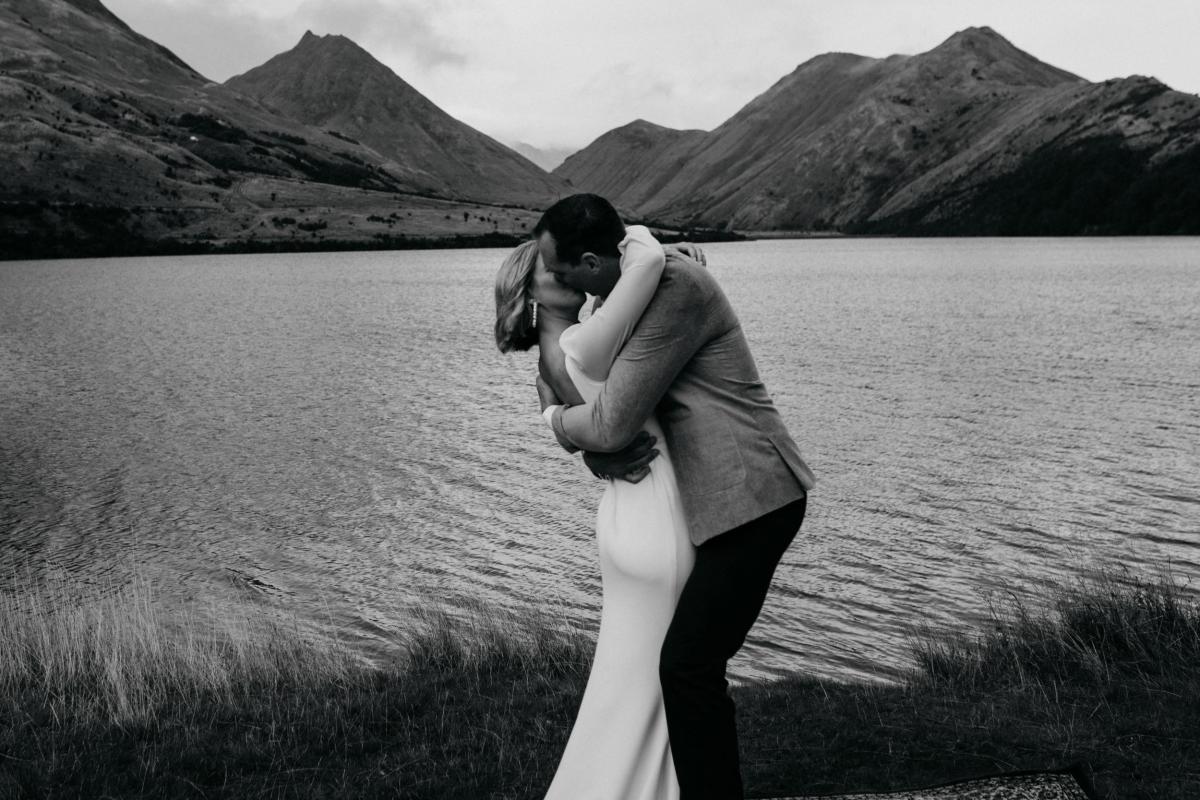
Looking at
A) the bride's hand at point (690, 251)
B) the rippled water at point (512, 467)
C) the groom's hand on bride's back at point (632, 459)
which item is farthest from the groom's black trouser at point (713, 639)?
the rippled water at point (512, 467)

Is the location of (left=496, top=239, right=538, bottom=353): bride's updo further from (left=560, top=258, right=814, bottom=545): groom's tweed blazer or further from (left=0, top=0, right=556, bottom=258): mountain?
(left=0, top=0, right=556, bottom=258): mountain

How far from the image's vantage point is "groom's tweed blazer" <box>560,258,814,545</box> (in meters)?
4.21

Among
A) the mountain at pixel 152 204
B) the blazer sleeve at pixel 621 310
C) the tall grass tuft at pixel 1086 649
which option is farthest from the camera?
the mountain at pixel 152 204

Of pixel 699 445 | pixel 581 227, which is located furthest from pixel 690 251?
pixel 699 445

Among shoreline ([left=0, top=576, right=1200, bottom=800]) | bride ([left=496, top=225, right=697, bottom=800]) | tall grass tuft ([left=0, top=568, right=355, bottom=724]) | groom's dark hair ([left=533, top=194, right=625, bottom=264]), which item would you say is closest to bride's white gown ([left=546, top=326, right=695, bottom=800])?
bride ([left=496, top=225, right=697, bottom=800])

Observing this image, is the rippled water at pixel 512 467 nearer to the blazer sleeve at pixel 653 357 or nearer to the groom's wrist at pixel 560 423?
the groom's wrist at pixel 560 423

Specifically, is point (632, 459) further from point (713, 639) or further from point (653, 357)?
point (713, 639)

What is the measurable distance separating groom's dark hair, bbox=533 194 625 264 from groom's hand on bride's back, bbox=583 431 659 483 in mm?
769

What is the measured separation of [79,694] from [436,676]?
3.01 meters

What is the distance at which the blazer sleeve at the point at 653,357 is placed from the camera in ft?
13.7

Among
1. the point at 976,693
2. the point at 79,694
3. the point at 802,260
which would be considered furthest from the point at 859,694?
the point at 802,260

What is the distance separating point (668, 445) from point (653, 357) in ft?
1.76

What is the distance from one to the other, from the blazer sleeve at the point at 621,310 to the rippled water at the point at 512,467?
9.71 meters

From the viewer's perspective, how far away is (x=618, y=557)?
4672 millimetres
